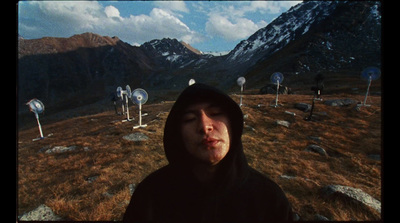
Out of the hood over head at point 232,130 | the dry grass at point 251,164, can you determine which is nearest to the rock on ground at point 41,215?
the dry grass at point 251,164

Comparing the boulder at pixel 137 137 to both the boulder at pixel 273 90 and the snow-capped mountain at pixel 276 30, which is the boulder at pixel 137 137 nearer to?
the boulder at pixel 273 90

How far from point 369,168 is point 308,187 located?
12.9 ft

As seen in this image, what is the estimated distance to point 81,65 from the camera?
137000 millimetres

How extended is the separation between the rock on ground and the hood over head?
4243 millimetres

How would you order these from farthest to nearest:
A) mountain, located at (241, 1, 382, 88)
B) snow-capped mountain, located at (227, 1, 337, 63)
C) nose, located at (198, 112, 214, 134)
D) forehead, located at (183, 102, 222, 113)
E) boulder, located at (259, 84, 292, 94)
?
snow-capped mountain, located at (227, 1, 337, 63) → mountain, located at (241, 1, 382, 88) → boulder, located at (259, 84, 292, 94) → forehead, located at (183, 102, 222, 113) → nose, located at (198, 112, 214, 134)

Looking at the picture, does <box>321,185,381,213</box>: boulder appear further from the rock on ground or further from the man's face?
the rock on ground

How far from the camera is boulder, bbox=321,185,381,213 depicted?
14.8ft

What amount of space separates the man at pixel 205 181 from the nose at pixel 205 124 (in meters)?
0.01

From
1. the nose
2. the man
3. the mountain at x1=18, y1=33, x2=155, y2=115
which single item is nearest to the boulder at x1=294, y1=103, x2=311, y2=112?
the man

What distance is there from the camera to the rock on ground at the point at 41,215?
4.18 meters

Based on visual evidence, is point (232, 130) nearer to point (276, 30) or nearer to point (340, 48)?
point (340, 48)
